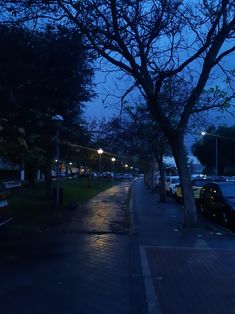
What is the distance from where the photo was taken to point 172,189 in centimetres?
4112

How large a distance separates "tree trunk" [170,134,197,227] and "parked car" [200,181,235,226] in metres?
1.70

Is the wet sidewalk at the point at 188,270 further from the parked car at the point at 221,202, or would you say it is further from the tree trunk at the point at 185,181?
the parked car at the point at 221,202

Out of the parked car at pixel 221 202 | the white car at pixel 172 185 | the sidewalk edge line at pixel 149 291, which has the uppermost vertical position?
the white car at pixel 172 185

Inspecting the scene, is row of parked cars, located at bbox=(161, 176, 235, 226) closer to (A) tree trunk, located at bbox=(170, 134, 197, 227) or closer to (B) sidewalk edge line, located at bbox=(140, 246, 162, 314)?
(A) tree trunk, located at bbox=(170, 134, 197, 227)

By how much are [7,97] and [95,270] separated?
6248 millimetres

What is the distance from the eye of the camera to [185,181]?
57.3 ft

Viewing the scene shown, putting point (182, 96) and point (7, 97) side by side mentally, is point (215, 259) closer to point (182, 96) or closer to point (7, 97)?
point (7, 97)

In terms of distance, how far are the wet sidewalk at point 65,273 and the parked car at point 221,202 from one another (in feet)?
17.2

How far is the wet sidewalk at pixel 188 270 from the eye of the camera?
713 cm

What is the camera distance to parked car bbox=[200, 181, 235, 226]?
Result: 18.7 m

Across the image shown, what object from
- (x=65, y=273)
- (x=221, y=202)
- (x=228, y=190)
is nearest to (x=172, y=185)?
(x=228, y=190)

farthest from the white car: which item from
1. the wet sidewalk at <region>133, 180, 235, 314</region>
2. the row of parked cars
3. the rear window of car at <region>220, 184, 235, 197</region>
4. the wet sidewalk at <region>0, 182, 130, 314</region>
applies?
the wet sidewalk at <region>0, 182, 130, 314</region>

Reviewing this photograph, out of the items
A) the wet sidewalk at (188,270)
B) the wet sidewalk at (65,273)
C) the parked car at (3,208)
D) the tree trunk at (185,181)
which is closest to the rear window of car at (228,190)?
the tree trunk at (185,181)

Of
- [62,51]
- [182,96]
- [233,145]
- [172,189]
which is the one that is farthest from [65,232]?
[233,145]
